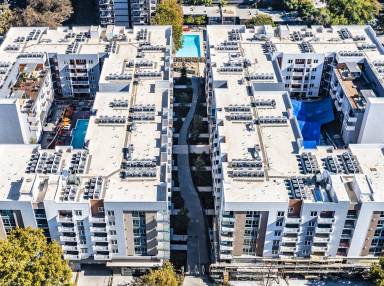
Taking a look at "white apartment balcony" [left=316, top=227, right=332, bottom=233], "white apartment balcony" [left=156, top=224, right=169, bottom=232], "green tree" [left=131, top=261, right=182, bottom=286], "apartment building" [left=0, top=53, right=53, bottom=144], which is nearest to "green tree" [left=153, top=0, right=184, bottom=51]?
"apartment building" [left=0, top=53, right=53, bottom=144]

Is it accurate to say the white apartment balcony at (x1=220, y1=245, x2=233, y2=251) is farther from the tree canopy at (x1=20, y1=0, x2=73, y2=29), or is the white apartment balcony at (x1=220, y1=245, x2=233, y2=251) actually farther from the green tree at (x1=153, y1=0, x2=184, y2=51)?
the tree canopy at (x1=20, y1=0, x2=73, y2=29)

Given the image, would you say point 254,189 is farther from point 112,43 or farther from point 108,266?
point 112,43

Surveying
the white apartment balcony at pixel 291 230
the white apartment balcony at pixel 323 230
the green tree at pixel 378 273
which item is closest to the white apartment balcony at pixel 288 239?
the white apartment balcony at pixel 291 230

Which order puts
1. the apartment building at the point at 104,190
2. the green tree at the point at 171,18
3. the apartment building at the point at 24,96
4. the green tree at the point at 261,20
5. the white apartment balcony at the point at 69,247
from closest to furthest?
the apartment building at the point at 104,190
the white apartment balcony at the point at 69,247
the apartment building at the point at 24,96
the green tree at the point at 171,18
the green tree at the point at 261,20

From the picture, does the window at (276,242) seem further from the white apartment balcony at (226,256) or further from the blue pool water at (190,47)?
the blue pool water at (190,47)

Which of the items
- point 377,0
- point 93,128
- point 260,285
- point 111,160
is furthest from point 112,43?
point 377,0

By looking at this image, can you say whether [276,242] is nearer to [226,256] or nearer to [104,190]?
[226,256]

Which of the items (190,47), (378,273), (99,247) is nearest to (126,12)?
(190,47)
